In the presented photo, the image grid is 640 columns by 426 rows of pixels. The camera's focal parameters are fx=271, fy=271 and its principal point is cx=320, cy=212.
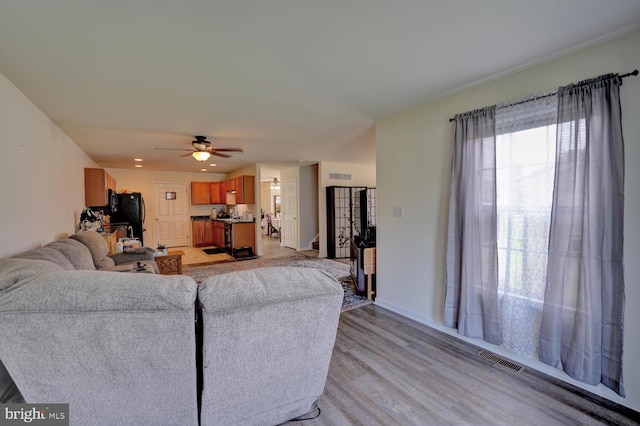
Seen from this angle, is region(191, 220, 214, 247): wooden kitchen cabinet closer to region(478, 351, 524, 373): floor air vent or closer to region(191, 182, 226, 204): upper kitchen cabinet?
region(191, 182, 226, 204): upper kitchen cabinet

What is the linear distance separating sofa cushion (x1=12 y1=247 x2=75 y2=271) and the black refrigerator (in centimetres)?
456

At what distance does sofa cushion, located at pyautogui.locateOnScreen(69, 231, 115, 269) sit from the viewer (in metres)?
3.22

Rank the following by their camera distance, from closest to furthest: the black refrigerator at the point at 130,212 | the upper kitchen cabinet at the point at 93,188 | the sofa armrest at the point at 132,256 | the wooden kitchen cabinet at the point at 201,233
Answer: the sofa armrest at the point at 132,256
the upper kitchen cabinet at the point at 93,188
the black refrigerator at the point at 130,212
the wooden kitchen cabinet at the point at 201,233

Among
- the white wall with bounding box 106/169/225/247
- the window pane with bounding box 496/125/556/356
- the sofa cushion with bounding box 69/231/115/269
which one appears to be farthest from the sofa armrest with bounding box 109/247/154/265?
the white wall with bounding box 106/169/225/247

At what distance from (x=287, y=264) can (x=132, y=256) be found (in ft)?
9.71

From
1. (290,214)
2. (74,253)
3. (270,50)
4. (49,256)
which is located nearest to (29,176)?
(74,253)

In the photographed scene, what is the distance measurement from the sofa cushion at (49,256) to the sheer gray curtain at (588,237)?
3.89 m

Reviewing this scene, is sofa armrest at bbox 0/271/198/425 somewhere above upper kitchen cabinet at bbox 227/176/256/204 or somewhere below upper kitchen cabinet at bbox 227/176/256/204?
below

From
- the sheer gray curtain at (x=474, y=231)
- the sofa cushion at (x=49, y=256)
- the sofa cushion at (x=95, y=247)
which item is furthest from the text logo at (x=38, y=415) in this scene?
the sheer gray curtain at (x=474, y=231)

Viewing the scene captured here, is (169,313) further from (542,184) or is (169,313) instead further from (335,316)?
(542,184)

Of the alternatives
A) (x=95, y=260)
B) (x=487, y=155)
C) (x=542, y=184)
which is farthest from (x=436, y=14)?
(x=95, y=260)

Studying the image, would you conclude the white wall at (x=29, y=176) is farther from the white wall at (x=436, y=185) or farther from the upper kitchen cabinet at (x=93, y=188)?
the white wall at (x=436, y=185)

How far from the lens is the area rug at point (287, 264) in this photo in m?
4.74

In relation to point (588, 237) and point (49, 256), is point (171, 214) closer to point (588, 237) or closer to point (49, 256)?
point (49, 256)
